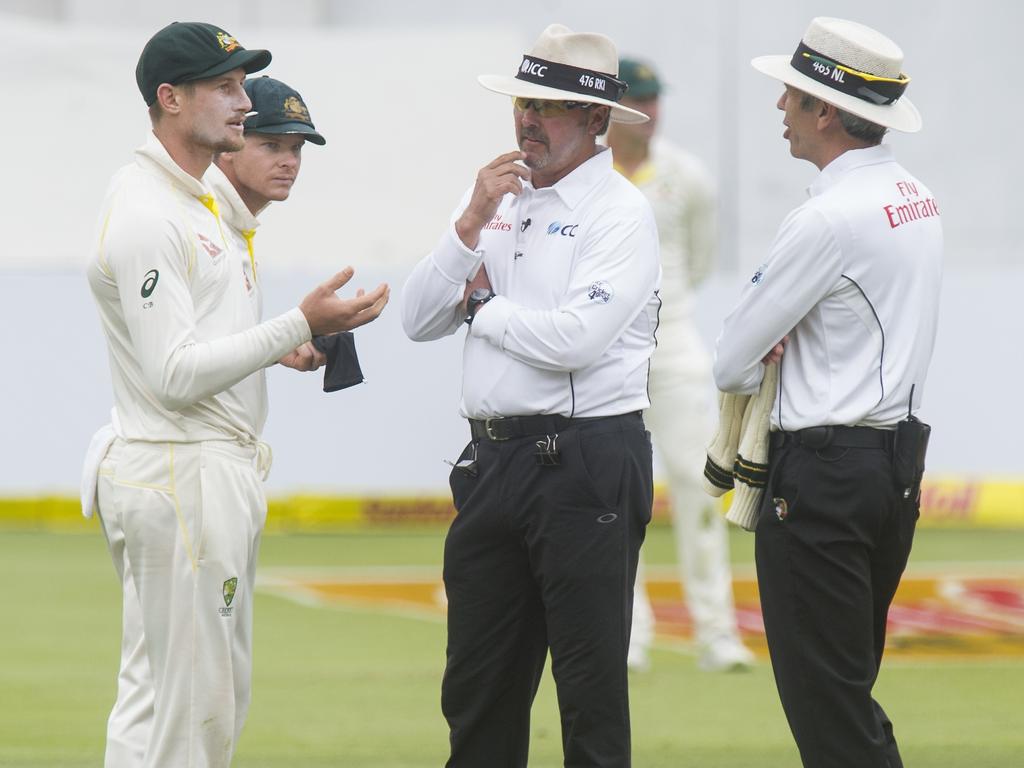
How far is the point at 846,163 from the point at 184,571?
1.97 m

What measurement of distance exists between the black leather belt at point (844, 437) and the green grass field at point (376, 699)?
1.94 m

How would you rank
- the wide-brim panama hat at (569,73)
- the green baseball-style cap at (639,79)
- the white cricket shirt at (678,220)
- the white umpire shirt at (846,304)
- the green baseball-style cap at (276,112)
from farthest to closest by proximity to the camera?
the white cricket shirt at (678,220)
the green baseball-style cap at (639,79)
the green baseball-style cap at (276,112)
the wide-brim panama hat at (569,73)
the white umpire shirt at (846,304)

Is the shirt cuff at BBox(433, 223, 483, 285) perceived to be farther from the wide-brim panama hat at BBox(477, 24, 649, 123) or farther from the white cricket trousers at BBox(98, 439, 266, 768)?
the white cricket trousers at BBox(98, 439, 266, 768)

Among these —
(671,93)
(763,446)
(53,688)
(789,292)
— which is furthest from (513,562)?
(671,93)

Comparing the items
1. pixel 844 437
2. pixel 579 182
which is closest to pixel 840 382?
pixel 844 437

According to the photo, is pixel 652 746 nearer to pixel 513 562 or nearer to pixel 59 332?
pixel 513 562

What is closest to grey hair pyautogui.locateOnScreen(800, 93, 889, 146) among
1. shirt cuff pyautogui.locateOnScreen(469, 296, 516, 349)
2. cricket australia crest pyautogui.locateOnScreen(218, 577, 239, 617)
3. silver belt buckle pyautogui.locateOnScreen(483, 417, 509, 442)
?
shirt cuff pyautogui.locateOnScreen(469, 296, 516, 349)

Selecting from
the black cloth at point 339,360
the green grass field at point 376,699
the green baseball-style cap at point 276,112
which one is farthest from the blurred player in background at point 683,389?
the black cloth at point 339,360

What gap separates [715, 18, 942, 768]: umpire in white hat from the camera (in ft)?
14.0

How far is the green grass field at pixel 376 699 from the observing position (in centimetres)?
601

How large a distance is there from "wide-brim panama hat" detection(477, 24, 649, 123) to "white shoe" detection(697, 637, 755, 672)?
342 centimetres

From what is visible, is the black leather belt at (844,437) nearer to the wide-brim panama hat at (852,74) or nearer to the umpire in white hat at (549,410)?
the umpire in white hat at (549,410)

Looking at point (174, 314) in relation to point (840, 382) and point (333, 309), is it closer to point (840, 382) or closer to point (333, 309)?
point (333, 309)

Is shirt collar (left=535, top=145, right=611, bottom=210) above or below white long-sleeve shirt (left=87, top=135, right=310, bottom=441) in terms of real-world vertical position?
above
